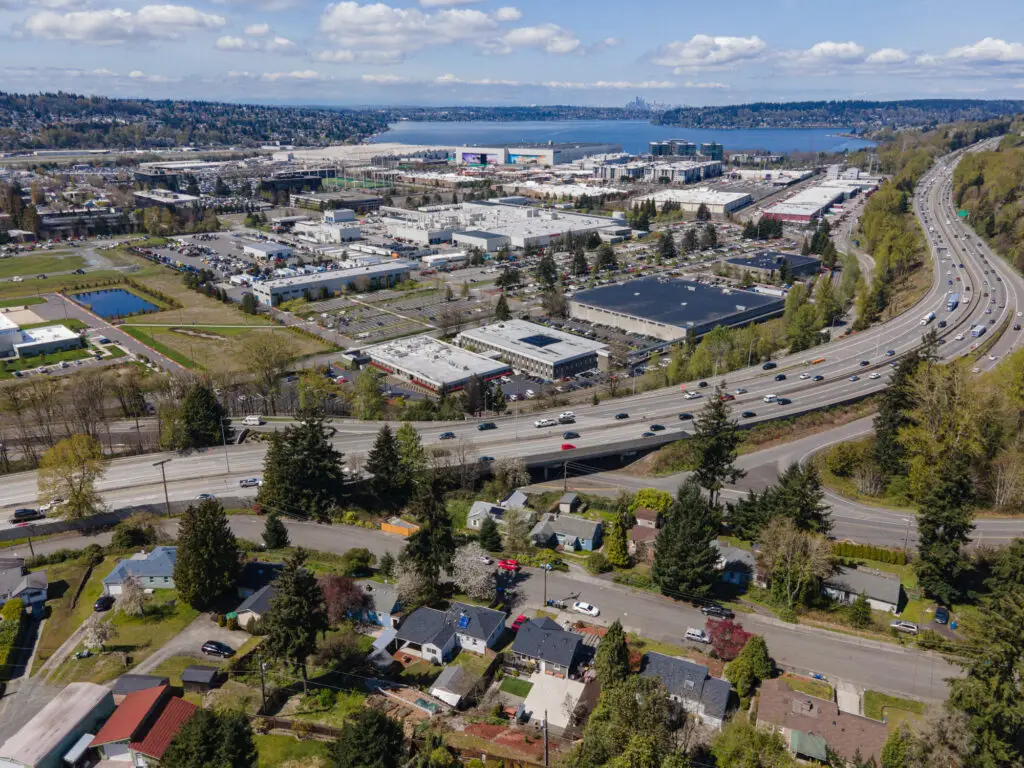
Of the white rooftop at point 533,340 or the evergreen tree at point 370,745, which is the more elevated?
the white rooftop at point 533,340

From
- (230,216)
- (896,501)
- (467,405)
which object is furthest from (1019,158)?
(230,216)

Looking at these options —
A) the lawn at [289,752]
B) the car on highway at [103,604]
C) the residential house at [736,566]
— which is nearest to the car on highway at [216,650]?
the lawn at [289,752]

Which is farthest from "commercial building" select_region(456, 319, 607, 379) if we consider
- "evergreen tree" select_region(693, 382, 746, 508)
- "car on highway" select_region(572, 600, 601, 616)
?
"car on highway" select_region(572, 600, 601, 616)

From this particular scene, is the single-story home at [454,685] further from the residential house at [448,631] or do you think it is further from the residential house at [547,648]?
the residential house at [547,648]

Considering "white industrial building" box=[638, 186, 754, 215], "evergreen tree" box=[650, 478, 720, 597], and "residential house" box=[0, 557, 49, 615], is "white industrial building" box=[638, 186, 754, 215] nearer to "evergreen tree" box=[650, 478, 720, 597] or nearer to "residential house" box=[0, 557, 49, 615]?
"evergreen tree" box=[650, 478, 720, 597]

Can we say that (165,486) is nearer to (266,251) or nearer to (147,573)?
(147,573)

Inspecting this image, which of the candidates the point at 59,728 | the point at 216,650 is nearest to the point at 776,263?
the point at 216,650

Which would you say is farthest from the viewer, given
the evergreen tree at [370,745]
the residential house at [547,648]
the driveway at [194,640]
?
the driveway at [194,640]
